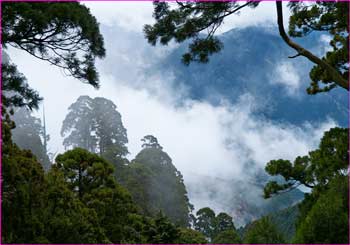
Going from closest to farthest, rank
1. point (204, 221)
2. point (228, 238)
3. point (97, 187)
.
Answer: point (97, 187) → point (228, 238) → point (204, 221)

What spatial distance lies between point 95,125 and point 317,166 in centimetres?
2725

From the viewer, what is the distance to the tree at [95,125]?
120ft

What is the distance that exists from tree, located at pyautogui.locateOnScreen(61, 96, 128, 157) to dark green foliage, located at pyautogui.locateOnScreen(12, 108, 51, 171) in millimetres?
2872

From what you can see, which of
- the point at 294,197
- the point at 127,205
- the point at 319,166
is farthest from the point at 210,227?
the point at 319,166

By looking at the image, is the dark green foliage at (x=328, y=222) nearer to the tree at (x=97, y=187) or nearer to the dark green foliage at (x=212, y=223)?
the tree at (x=97, y=187)

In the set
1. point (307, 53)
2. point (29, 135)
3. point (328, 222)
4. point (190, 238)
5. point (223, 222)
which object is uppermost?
point (29, 135)

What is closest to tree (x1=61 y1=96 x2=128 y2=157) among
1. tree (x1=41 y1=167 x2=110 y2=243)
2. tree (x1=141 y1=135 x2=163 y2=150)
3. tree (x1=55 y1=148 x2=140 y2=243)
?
tree (x1=141 y1=135 x2=163 y2=150)

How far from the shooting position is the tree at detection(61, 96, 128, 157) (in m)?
36.5

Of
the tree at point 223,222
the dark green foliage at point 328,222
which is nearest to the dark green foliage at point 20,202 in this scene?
the dark green foliage at point 328,222

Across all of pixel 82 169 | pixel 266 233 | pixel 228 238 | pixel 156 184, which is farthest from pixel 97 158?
pixel 156 184

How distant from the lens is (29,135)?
35.4 metres

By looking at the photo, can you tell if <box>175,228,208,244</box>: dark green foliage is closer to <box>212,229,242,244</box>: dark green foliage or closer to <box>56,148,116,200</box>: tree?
<box>212,229,242,244</box>: dark green foliage

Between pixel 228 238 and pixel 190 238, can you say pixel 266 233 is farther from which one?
pixel 228 238

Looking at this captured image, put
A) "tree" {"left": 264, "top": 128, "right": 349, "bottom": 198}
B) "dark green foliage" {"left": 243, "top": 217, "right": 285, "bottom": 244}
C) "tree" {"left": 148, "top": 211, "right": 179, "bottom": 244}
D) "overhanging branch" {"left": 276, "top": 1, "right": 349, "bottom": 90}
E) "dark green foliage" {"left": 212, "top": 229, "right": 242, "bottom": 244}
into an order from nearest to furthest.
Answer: "overhanging branch" {"left": 276, "top": 1, "right": 349, "bottom": 90} → "tree" {"left": 264, "top": 128, "right": 349, "bottom": 198} → "dark green foliage" {"left": 243, "top": 217, "right": 285, "bottom": 244} → "tree" {"left": 148, "top": 211, "right": 179, "bottom": 244} → "dark green foliage" {"left": 212, "top": 229, "right": 242, "bottom": 244}
